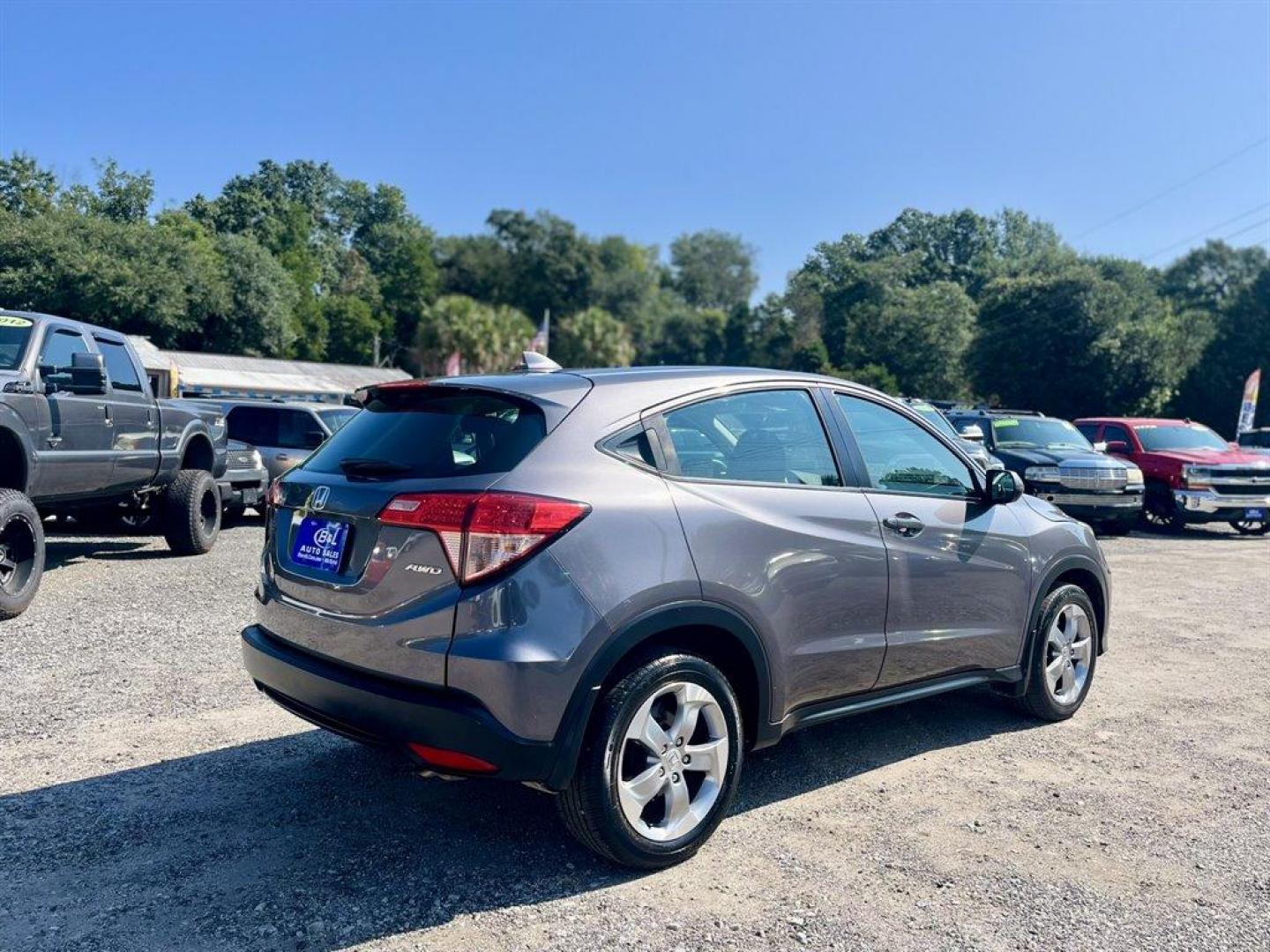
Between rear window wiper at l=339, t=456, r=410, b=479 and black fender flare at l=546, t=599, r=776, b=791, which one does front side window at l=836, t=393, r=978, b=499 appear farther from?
rear window wiper at l=339, t=456, r=410, b=479

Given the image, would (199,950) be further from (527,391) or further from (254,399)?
(254,399)

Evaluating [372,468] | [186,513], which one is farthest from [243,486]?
[372,468]

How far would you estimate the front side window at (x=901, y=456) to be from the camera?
14.4 ft

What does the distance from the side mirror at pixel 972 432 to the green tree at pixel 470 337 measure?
1897 inches

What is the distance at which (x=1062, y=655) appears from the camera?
17.3ft

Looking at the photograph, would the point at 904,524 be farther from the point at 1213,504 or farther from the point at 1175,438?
the point at 1175,438

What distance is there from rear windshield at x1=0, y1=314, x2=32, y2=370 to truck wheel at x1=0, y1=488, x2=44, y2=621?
37.6 inches

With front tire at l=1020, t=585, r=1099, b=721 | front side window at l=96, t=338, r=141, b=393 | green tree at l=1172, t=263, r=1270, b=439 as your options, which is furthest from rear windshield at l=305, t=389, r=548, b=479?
green tree at l=1172, t=263, r=1270, b=439

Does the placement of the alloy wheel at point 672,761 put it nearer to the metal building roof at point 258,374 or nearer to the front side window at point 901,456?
the front side window at point 901,456

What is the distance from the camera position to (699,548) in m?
3.48

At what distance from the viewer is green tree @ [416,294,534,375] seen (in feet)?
209

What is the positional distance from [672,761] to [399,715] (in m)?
0.94

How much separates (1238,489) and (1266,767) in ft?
38.6

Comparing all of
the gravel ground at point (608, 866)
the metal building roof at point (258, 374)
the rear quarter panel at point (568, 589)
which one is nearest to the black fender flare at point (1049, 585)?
the gravel ground at point (608, 866)
